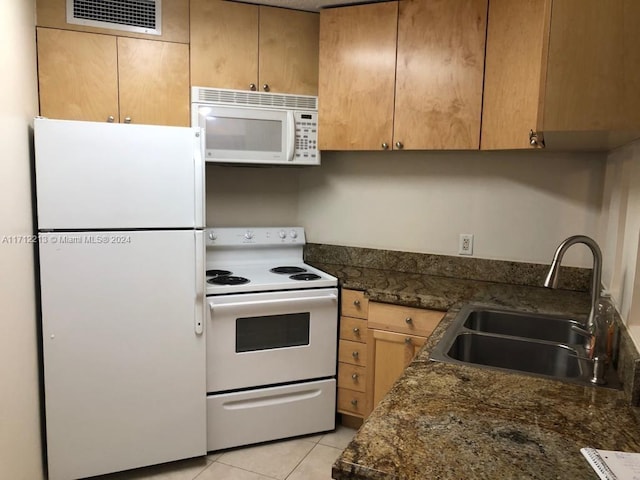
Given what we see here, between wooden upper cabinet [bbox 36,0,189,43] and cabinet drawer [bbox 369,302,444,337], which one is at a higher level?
wooden upper cabinet [bbox 36,0,189,43]

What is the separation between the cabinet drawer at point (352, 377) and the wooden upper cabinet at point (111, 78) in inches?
60.4

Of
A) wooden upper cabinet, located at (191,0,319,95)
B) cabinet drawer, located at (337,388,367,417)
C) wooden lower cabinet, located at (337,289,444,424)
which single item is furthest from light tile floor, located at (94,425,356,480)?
wooden upper cabinet, located at (191,0,319,95)

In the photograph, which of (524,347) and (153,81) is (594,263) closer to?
(524,347)

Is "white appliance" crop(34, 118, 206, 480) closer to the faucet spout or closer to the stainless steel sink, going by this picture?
the stainless steel sink

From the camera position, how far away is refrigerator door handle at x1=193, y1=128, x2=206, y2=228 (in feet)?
7.11

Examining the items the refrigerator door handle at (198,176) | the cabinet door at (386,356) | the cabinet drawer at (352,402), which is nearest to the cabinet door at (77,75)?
the refrigerator door handle at (198,176)

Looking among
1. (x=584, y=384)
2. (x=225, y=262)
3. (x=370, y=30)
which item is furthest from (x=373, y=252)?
(x=584, y=384)

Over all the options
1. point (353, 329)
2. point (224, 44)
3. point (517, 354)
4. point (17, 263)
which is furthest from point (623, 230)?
point (17, 263)

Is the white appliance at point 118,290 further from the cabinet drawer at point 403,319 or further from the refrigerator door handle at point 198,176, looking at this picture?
the cabinet drawer at point 403,319

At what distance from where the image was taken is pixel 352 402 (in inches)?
103

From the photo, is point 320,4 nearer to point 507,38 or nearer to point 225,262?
point 507,38

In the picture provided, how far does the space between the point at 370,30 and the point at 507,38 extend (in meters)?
0.68

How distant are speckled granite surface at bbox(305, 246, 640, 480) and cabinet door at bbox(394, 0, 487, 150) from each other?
1.22 metres

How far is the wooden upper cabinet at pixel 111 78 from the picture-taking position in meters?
2.21
